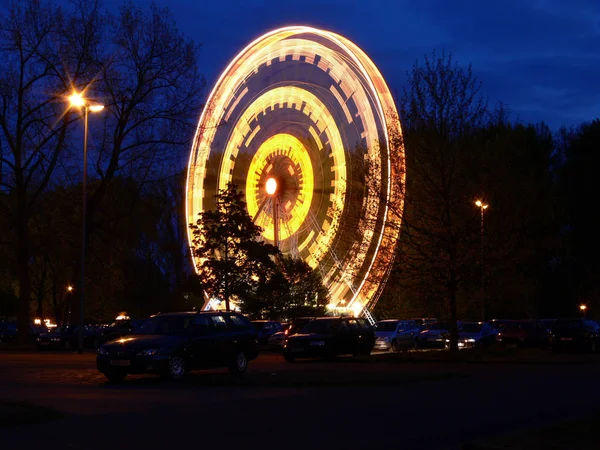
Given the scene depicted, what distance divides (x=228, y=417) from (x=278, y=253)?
3292 cm

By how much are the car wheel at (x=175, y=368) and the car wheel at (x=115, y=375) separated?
0.95 m

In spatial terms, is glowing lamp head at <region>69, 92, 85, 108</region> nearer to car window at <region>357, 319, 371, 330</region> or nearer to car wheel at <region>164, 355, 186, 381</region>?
car window at <region>357, 319, 371, 330</region>

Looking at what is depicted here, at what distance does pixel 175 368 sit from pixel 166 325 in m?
1.53

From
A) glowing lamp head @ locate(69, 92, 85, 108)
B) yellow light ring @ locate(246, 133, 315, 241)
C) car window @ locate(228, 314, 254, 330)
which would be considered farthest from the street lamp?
car window @ locate(228, 314, 254, 330)

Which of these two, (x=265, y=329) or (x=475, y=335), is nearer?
(x=475, y=335)

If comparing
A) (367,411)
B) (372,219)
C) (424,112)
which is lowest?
(367,411)

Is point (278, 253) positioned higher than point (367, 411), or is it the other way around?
point (278, 253)

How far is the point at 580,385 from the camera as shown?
61.3 ft

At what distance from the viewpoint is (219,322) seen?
75.6 ft

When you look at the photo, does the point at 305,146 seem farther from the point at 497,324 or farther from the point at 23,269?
the point at 23,269

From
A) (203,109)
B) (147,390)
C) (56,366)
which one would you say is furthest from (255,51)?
(147,390)

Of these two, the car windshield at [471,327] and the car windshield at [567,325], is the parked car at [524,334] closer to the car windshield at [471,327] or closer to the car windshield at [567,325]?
the car windshield at [471,327]

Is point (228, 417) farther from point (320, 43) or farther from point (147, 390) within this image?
point (320, 43)

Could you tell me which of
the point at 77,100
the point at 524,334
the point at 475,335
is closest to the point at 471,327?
the point at 475,335
